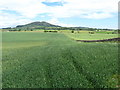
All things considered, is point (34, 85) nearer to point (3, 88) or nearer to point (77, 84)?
point (3, 88)

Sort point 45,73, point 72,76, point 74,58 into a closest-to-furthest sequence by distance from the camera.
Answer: point 72,76 < point 45,73 < point 74,58

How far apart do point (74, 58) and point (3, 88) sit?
15.2 metres

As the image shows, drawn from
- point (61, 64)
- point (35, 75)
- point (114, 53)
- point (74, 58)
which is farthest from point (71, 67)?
point (114, 53)

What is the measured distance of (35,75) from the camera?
24.2m

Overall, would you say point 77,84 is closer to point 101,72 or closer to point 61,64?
point 101,72

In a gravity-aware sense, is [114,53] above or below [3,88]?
above

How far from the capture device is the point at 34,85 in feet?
69.1

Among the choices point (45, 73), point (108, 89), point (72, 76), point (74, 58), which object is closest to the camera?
point (108, 89)

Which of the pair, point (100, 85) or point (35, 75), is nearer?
point (100, 85)

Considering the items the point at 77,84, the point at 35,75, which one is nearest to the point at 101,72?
the point at 77,84

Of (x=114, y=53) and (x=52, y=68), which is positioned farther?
(x=114, y=53)

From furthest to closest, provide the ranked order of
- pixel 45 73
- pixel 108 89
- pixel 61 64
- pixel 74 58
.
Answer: pixel 74 58 < pixel 61 64 < pixel 45 73 < pixel 108 89

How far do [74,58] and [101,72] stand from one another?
7.84 meters

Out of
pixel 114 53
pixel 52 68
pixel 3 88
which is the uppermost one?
pixel 114 53
